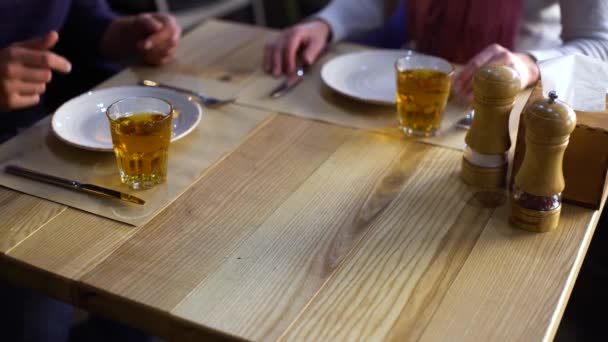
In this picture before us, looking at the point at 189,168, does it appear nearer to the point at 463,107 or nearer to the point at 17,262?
the point at 17,262

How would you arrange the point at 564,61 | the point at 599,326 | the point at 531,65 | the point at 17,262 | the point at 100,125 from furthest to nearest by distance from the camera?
the point at 599,326 → the point at 531,65 → the point at 100,125 → the point at 564,61 → the point at 17,262

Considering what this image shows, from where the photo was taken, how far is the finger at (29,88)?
122 cm

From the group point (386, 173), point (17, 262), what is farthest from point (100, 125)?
point (386, 173)

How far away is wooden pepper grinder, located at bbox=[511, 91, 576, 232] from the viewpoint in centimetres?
88

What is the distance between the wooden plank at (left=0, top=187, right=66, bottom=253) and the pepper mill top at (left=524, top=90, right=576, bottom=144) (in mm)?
660

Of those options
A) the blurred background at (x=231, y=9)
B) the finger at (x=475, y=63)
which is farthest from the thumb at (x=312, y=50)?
the blurred background at (x=231, y=9)

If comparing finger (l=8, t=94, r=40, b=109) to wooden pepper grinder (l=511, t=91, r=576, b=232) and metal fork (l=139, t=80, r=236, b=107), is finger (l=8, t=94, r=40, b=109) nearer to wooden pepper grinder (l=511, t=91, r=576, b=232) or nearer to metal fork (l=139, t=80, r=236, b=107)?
metal fork (l=139, t=80, r=236, b=107)

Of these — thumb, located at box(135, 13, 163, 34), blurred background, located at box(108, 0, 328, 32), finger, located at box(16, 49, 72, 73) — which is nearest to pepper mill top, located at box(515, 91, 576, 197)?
finger, located at box(16, 49, 72, 73)

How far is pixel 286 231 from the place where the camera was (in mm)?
961

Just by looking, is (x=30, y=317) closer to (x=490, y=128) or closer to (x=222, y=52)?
(x=222, y=52)

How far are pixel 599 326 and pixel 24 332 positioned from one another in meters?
1.33

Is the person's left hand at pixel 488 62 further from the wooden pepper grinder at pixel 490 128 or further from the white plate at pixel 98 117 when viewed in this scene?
the white plate at pixel 98 117

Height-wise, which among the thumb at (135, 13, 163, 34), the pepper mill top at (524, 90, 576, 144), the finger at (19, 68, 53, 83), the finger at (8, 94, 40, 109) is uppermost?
the pepper mill top at (524, 90, 576, 144)

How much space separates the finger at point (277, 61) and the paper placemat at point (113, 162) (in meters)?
0.18
